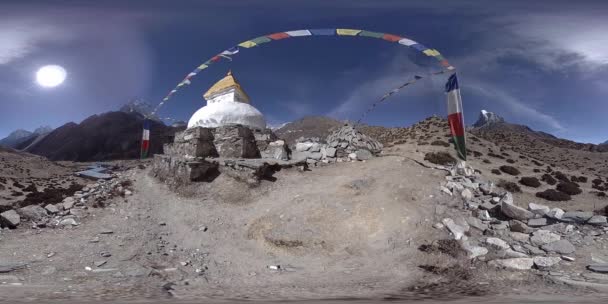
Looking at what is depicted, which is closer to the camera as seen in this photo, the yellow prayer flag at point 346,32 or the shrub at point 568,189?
the yellow prayer flag at point 346,32

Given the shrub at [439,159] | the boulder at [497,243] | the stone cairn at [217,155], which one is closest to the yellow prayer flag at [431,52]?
the shrub at [439,159]

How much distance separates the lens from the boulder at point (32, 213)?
44.4ft

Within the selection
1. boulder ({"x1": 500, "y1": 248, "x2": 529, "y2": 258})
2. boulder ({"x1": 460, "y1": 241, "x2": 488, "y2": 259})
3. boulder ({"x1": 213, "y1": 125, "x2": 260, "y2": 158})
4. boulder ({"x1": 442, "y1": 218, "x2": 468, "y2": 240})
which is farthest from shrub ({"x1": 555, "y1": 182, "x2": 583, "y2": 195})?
boulder ({"x1": 213, "y1": 125, "x2": 260, "y2": 158})

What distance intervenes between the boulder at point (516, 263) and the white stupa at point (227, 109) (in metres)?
20.3

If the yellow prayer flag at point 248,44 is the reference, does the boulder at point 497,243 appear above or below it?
below

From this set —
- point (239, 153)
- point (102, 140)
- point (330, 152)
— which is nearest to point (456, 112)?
point (330, 152)

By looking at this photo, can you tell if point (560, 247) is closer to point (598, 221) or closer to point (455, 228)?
point (598, 221)

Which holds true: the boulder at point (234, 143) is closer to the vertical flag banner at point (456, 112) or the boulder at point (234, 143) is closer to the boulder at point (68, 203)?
the boulder at point (68, 203)

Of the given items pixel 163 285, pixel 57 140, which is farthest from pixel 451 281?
pixel 57 140

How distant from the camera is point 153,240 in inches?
502

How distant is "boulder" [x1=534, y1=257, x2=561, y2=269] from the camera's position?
9.38 meters

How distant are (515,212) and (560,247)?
234 cm

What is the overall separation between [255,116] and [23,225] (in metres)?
17.1

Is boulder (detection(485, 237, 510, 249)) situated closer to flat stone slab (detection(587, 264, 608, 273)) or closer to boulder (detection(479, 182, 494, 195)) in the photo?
flat stone slab (detection(587, 264, 608, 273))
